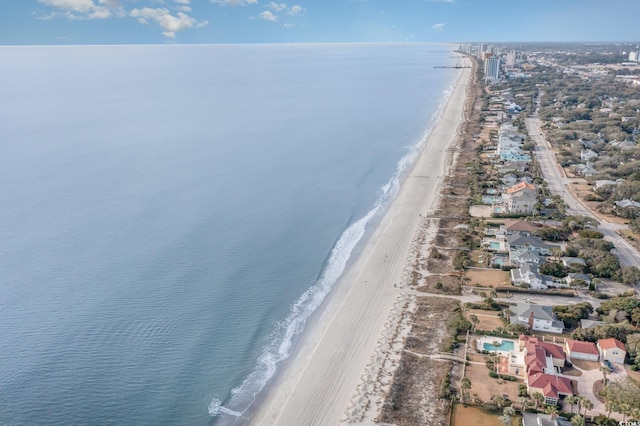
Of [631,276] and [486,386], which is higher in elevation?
[631,276]

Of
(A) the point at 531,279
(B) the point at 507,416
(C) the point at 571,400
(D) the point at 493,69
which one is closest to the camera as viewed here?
(B) the point at 507,416

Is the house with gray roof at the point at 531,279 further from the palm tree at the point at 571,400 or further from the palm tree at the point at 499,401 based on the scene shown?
the palm tree at the point at 499,401

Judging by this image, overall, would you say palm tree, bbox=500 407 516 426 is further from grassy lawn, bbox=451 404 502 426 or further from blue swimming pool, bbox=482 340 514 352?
blue swimming pool, bbox=482 340 514 352

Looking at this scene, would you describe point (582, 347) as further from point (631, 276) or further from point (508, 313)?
point (631, 276)

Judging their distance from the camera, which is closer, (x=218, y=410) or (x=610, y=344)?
(x=218, y=410)

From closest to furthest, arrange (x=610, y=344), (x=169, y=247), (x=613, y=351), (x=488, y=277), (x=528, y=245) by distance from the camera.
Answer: (x=613, y=351)
(x=610, y=344)
(x=488, y=277)
(x=528, y=245)
(x=169, y=247)

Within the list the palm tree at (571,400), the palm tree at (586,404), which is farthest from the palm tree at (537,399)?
the palm tree at (586,404)

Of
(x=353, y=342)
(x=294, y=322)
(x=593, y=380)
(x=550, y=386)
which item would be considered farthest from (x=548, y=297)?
(x=294, y=322)
